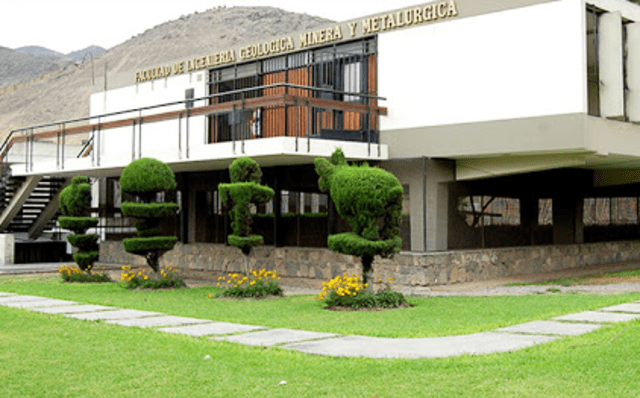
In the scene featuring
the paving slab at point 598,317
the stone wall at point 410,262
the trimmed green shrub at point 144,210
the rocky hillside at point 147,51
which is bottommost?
the paving slab at point 598,317

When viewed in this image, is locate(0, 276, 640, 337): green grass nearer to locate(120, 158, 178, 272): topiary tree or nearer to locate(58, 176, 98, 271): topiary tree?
locate(120, 158, 178, 272): topiary tree

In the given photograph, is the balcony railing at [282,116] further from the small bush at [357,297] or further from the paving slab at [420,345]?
the paving slab at [420,345]

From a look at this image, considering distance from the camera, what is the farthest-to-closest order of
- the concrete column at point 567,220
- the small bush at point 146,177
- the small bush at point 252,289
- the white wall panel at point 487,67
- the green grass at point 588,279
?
the concrete column at point 567,220
the green grass at point 588,279
the small bush at point 146,177
the white wall panel at point 487,67
the small bush at point 252,289

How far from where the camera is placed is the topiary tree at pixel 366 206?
1403 centimetres

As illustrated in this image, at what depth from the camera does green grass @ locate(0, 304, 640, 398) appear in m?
6.79

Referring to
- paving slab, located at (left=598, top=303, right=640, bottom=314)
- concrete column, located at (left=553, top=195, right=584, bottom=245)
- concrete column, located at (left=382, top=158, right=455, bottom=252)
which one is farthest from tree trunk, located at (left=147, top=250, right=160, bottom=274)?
concrete column, located at (left=553, top=195, right=584, bottom=245)

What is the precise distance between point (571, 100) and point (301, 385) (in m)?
12.1

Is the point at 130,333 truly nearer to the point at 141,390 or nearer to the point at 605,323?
the point at 141,390

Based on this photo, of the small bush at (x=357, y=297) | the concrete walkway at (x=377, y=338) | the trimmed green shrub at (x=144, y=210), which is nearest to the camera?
the concrete walkway at (x=377, y=338)

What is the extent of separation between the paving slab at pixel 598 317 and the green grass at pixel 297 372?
128 cm

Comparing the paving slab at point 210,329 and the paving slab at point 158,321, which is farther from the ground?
the paving slab at point 210,329

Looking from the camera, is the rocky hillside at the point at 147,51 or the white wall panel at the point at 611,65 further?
the rocky hillside at the point at 147,51

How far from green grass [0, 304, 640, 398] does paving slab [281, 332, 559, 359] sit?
32cm

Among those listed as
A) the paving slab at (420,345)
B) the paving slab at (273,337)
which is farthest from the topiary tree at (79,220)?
the paving slab at (420,345)
